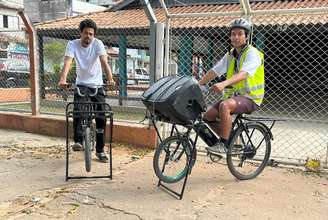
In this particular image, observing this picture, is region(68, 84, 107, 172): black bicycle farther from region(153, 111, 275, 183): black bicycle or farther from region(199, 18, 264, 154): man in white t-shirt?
region(199, 18, 264, 154): man in white t-shirt

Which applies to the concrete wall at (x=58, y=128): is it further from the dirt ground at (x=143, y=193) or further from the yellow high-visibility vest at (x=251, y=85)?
the yellow high-visibility vest at (x=251, y=85)

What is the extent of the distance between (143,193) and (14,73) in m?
15.0

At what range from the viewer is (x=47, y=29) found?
15.0 m

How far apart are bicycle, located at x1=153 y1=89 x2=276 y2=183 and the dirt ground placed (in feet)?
0.49

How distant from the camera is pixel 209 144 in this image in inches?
176

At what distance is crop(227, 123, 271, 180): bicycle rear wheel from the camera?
455 cm

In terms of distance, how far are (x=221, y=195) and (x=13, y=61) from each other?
16.8 meters

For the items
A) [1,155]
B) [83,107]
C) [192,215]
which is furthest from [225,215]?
[1,155]

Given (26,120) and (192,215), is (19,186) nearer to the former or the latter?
(192,215)

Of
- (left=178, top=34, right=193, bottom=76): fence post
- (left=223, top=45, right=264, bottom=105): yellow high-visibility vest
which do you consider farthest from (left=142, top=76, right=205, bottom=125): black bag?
(left=178, top=34, right=193, bottom=76): fence post

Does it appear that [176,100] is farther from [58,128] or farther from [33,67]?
[33,67]

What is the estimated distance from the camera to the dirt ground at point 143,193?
11.9 ft

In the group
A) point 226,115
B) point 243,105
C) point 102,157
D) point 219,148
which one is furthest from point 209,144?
point 102,157

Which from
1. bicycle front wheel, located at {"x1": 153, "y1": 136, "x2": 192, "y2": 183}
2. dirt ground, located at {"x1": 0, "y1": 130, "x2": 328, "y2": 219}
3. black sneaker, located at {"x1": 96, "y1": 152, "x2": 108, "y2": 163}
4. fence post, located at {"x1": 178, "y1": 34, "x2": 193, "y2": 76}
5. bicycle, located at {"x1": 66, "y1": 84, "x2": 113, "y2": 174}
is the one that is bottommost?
dirt ground, located at {"x1": 0, "y1": 130, "x2": 328, "y2": 219}
